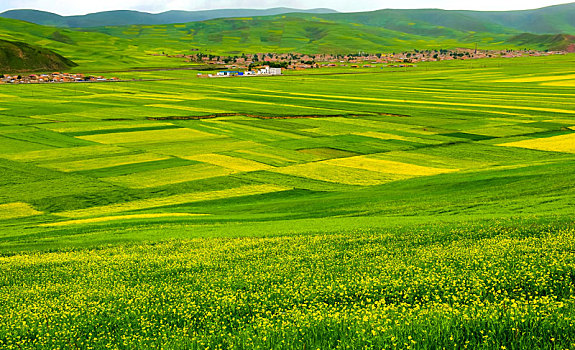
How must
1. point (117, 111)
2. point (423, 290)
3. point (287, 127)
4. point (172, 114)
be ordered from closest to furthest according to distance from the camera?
point (423, 290), point (287, 127), point (172, 114), point (117, 111)

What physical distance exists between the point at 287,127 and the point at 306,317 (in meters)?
78.2

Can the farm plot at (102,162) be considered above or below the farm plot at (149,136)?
below

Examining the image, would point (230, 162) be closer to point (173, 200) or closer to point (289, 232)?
point (173, 200)

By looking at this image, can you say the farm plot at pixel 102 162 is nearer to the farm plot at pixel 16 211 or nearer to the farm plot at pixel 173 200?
the farm plot at pixel 16 211

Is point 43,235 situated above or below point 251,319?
below

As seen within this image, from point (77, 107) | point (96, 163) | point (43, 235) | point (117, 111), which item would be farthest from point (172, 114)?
point (43, 235)

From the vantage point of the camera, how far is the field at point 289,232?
10992 millimetres

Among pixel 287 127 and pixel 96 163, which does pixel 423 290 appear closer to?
pixel 96 163

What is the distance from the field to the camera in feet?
36.1

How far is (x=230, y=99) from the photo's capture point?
136 metres

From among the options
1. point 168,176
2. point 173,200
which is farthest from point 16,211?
point 168,176

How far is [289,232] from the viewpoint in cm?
2609

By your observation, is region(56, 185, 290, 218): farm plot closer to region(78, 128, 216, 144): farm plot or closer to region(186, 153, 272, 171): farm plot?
region(186, 153, 272, 171): farm plot

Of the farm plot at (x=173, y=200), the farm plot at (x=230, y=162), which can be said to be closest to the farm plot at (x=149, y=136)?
the farm plot at (x=230, y=162)
